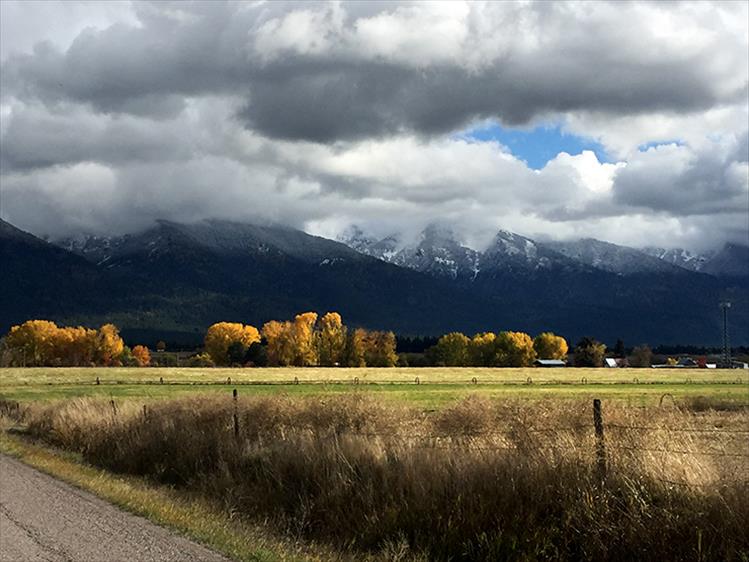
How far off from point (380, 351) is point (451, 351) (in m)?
18.4

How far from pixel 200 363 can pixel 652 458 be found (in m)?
167

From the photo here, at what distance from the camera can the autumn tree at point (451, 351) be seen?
186288mm

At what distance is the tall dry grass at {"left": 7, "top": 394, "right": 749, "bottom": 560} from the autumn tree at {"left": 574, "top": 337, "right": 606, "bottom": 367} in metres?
177

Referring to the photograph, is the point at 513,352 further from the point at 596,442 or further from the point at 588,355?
the point at 596,442

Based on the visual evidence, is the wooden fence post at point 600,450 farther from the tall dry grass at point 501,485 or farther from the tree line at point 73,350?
the tree line at point 73,350

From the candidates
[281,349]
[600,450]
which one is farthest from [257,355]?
[600,450]

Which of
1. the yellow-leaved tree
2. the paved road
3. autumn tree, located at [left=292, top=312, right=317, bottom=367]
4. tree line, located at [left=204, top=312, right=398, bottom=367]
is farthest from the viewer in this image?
the yellow-leaved tree

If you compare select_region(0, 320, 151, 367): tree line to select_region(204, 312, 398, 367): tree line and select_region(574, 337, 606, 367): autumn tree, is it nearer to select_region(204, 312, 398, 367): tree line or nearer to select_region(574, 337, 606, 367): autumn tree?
select_region(204, 312, 398, 367): tree line

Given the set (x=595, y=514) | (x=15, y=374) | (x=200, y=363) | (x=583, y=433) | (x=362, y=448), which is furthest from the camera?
(x=200, y=363)

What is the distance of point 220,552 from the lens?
1266cm

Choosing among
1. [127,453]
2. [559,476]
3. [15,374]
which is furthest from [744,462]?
[15,374]

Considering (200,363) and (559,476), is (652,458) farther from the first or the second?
(200,363)

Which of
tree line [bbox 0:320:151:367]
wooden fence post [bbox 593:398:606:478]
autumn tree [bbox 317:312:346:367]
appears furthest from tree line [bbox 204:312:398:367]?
wooden fence post [bbox 593:398:606:478]

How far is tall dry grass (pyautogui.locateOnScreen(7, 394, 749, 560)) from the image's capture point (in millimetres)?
11867
